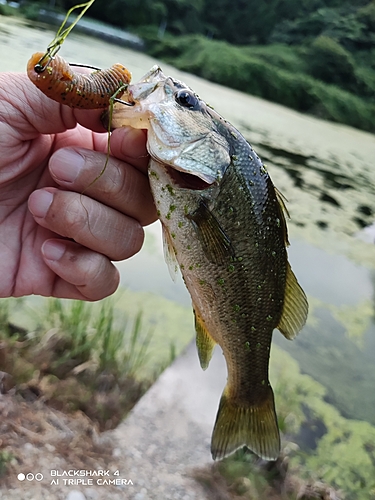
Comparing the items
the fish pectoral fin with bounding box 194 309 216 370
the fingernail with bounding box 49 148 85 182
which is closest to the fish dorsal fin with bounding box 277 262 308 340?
the fish pectoral fin with bounding box 194 309 216 370

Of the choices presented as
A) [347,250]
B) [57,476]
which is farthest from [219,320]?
[347,250]

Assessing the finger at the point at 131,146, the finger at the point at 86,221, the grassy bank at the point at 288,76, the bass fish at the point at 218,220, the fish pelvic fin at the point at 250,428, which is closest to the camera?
the bass fish at the point at 218,220

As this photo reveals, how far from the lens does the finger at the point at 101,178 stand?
1392mm

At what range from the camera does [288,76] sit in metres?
24.1

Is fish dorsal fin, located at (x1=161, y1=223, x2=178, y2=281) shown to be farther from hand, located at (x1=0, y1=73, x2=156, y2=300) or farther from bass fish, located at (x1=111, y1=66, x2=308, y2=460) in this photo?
hand, located at (x1=0, y1=73, x2=156, y2=300)

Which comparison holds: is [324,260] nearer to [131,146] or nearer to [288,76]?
[131,146]

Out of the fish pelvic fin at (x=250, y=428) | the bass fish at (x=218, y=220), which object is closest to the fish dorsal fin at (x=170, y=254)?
the bass fish at (x=218, y=220)

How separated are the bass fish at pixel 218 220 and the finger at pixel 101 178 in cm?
21

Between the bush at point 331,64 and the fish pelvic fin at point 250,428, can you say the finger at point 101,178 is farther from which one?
the bush at point 331,64

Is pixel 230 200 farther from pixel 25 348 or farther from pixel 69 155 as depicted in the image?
pixel 25 348

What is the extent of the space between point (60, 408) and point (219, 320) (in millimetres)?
1380

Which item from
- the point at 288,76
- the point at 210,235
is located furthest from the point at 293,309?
the point at 288,76

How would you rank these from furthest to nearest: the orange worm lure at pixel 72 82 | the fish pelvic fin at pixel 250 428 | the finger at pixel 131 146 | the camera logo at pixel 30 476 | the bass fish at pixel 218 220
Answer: the camera logo at pixel 30 476
the fish pelvic fin at pixel 250 428
the finger at pixel 131 146
the bass fish at pixel 218 220
the orange worm lure at pixel 72 82

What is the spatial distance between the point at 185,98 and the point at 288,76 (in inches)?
989
